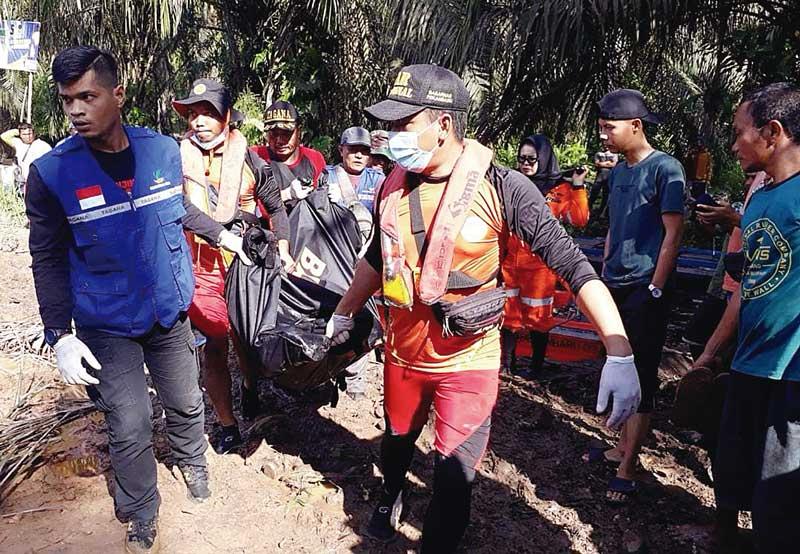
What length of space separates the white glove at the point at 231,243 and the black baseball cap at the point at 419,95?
112 centimetres

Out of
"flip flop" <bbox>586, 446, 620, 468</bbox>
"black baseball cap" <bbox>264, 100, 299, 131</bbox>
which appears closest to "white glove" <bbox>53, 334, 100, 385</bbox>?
"flip flop" <bbox>586, 446, 620, 468</bbox>

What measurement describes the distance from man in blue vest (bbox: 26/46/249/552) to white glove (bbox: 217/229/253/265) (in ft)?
0.66

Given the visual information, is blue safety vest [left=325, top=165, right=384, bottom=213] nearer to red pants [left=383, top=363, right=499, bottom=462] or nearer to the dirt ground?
the dirt ground

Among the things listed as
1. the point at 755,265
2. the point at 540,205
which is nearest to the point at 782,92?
the point at 755,265

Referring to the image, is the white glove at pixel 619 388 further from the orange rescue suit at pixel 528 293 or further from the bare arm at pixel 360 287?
the orange rescue suit at pixel 528 293

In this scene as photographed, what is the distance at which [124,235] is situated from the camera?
7.95 ft

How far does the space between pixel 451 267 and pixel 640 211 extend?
1229mm

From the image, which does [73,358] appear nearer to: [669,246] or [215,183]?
[215,183]

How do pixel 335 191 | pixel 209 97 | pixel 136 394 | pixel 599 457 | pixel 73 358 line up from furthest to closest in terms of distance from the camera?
pixel 335 191, pixel 599 457, pixel 209 97, pixel 136 394, pixel 73 358

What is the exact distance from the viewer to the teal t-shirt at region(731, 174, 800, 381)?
1981 millimetres

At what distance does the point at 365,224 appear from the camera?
3746mm


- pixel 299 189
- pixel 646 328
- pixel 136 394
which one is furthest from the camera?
pixel 299 189

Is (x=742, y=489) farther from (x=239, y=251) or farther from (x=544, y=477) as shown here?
(x=239, y=251)

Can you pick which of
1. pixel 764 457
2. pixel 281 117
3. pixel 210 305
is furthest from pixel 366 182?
pixel 764 457
